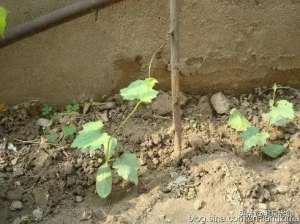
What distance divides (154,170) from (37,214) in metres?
0.49

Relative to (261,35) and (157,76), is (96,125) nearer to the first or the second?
(157,76)

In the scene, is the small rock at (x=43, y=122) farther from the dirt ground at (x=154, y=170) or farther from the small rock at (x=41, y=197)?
the small rock at (x=41, y=197)

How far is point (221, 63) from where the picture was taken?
2.54 metres

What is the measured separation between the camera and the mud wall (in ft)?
7.89

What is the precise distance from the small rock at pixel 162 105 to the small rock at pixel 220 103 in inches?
8.0

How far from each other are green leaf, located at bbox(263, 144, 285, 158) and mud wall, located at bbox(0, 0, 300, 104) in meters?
0.39

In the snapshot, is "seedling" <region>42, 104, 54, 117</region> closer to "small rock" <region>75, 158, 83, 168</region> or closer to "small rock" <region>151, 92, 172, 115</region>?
"small rock" <region>75, 158, 83, 168</region>

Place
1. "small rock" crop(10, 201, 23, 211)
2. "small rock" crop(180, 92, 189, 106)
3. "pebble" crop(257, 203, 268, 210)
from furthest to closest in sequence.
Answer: "small rock" crop(180, 92, 189, 106), "small rock" crop(10, 201, 23, 211), "pebble" crop(257, 203, 268, 210)

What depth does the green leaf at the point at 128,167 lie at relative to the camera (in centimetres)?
213

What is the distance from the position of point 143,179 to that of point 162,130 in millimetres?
273

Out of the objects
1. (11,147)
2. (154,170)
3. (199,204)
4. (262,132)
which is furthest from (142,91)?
(11,147)

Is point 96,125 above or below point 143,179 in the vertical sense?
above

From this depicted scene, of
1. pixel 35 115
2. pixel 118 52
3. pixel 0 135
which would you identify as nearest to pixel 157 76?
pixel 118 52

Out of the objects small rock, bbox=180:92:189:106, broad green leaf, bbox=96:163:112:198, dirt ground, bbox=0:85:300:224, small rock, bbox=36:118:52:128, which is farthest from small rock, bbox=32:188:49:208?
small rock, bbox=180:92:189:106
